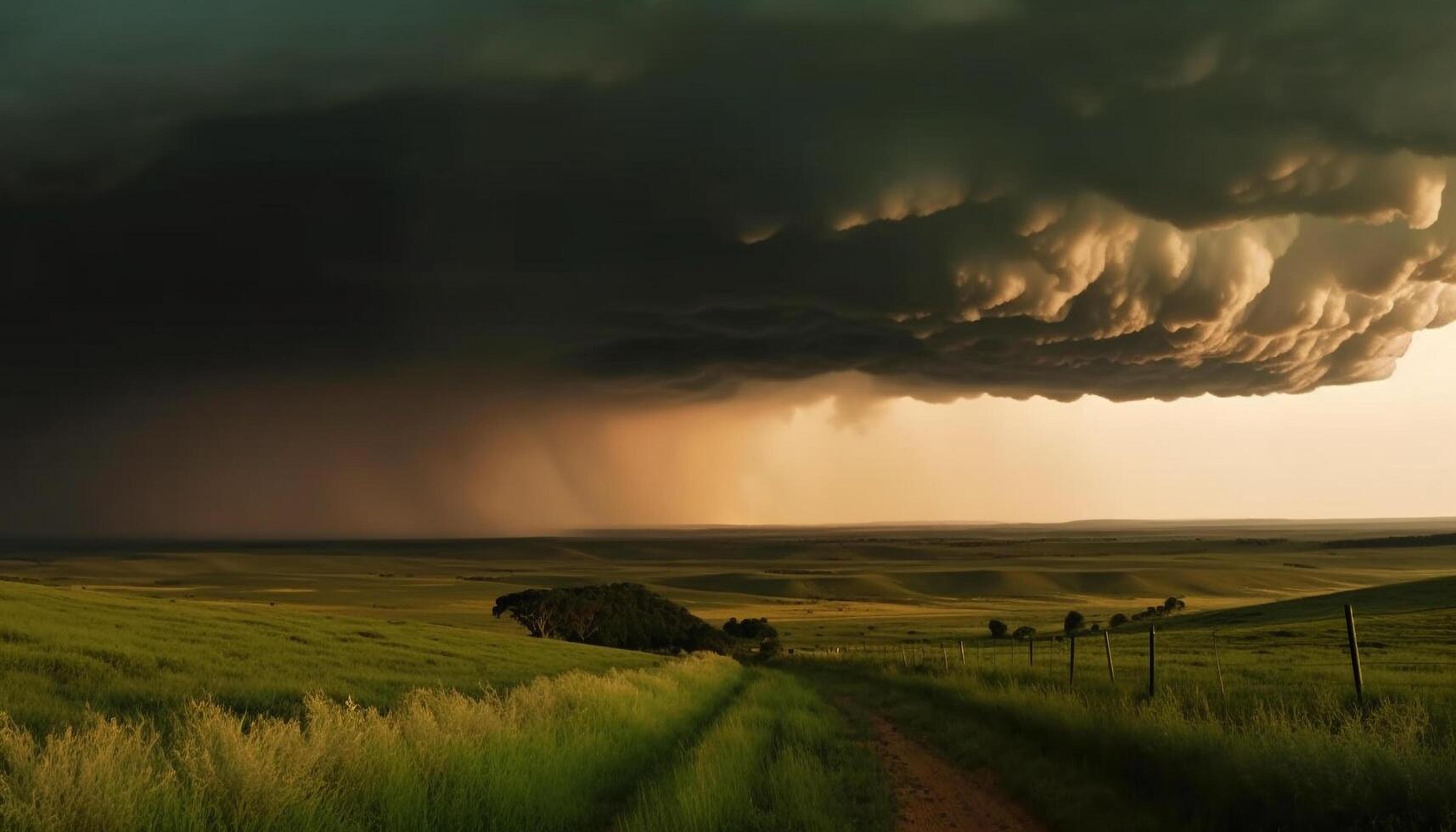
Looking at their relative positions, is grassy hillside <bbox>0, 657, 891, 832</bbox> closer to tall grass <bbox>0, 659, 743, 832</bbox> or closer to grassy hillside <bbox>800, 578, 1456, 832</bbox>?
tall grass <bbox>0, 659, 743, 832</bbox>

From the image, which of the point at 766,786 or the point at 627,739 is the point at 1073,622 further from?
the point at 766,786

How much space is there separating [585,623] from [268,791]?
9205 centimetres

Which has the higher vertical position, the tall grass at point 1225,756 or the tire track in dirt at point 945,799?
the tall grass at point 1225,756

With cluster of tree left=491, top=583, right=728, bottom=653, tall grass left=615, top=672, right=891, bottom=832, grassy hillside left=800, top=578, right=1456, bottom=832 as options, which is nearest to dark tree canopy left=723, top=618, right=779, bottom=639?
cluster of tree left=491, top=583, right=728, bottom=653

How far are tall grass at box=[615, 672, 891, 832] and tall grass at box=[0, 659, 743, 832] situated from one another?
799 mm

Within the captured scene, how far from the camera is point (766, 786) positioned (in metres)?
12.3

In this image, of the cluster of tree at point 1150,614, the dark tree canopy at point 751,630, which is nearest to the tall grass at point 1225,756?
the dark tree canopy at point 751,630

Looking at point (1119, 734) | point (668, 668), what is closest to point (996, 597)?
point (668, 668)

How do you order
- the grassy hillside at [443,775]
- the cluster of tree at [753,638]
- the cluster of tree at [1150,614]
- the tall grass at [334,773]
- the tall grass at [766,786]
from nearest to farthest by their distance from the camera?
the tall grass at [334,773], the grassy hillside at [443,775], the tall grass at [766,786], the cluster of tree at [753,638], the cluster of tree at [1150,614]

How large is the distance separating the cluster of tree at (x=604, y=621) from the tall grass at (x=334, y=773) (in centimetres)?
8313

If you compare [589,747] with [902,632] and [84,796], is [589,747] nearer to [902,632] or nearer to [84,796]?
[84,796]

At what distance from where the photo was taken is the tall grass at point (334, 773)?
7.53 m

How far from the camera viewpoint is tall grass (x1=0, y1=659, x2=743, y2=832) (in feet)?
24.7

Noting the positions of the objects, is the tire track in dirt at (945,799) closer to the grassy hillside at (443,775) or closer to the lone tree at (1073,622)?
the grassy hillside at (443,775)
